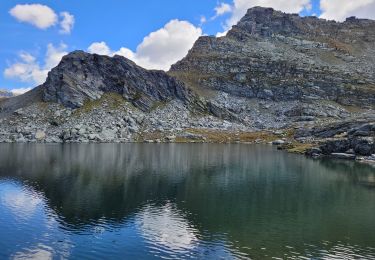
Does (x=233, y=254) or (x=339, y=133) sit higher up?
(x=339, y=133)

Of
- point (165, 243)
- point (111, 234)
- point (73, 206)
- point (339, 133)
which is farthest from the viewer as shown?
point (339, 133)

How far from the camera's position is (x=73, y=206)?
217ft

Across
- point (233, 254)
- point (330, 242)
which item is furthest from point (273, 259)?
point (330, 242)

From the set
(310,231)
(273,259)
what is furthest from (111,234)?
(310,231)

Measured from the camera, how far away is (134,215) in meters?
60.7

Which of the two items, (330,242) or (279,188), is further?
(279,188)

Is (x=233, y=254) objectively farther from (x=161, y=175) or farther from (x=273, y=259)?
(x=161, y=175)

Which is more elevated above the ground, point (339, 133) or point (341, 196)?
point (339, 133)

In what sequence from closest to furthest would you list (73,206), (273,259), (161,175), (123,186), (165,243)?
1. (273,259)
2. (165,243)
3. (73,206)
4. (123,186)
5. (161,175)

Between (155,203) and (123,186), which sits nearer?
(155,203)

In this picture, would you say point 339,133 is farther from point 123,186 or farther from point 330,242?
point 330,242

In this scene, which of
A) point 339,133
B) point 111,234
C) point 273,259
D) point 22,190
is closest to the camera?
point 273,259

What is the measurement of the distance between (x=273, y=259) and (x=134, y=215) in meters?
24.5

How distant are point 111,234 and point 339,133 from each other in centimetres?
16499
